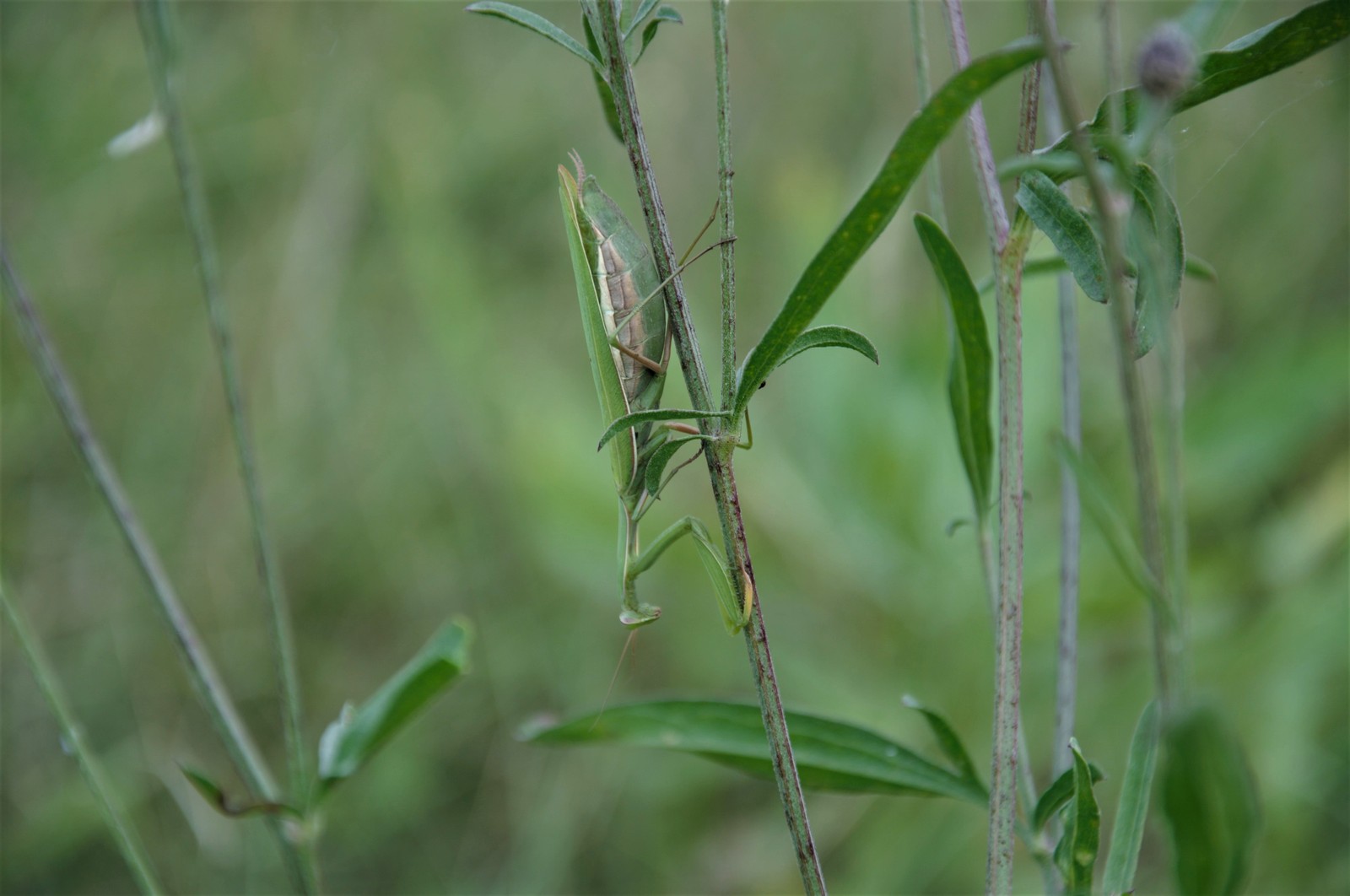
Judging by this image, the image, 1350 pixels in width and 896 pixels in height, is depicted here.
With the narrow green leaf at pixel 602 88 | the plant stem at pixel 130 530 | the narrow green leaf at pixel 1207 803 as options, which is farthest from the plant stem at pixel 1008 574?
the plant stem at pixel 130 530

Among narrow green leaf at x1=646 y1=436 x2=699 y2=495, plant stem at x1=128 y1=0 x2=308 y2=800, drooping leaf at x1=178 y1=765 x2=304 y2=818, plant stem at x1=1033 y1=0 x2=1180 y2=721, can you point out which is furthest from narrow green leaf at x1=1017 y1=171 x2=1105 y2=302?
drooping leaf at x1=178 y1=765 x2=304 y2=818

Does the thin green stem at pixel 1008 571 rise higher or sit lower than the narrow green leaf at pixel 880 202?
lower

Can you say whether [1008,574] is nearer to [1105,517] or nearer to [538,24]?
[1105,517]

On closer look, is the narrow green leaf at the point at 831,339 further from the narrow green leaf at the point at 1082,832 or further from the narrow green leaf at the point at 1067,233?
the narrow green leaf at the point at 1082,832

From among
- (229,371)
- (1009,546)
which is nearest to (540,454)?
(229,371)

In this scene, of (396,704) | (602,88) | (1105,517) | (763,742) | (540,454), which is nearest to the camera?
(1105,517)
